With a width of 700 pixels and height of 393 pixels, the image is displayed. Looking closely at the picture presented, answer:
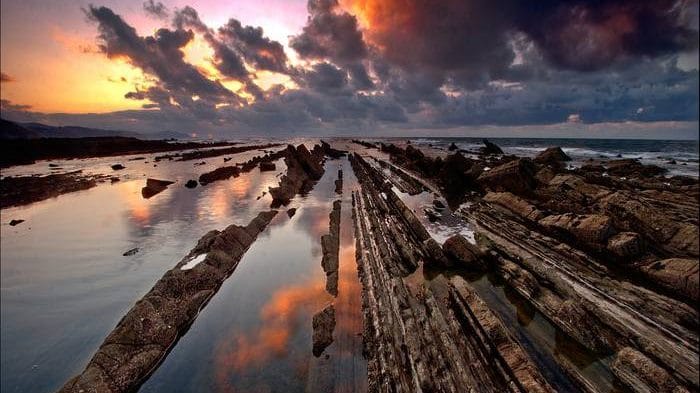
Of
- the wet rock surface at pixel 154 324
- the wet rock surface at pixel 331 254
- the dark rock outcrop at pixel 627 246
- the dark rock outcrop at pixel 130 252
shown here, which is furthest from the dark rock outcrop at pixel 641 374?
the dark rock outcrop at pixel 130 252

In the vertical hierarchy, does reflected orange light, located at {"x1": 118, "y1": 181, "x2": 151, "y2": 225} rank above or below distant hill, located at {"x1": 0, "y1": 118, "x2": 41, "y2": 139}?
below

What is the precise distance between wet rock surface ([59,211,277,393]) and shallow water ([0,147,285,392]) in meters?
1.75

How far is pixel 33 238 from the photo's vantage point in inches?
905

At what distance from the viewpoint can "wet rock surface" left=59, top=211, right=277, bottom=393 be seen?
9.26 meters

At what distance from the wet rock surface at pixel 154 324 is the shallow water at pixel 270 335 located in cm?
46

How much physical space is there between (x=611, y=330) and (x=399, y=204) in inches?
669

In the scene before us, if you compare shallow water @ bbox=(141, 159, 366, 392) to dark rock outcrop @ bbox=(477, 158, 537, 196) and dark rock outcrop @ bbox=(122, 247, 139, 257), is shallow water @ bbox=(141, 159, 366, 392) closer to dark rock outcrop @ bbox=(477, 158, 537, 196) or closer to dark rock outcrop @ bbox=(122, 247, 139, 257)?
dark rock outcrop @ bbox=(122, 247, 139, 257)

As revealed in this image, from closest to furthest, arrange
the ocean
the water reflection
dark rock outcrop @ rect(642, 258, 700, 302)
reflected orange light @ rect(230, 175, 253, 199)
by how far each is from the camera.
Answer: the water reflection → dark rock outcrop @ rect(642, 258, 700, 302) → reflected orange light @ rect(230, 175, 253, 199) → the ocean

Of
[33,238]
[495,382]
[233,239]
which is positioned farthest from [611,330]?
[33,238]

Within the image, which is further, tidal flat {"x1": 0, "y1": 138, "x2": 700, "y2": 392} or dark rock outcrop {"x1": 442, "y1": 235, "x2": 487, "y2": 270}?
dark rock outcrop {"x1": 442, "y1": 235, "x2": 487, "y2": 270}

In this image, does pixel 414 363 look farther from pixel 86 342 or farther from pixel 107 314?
pixel 107 314

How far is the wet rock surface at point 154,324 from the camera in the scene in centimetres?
926

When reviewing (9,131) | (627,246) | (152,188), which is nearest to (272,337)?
(627,246)

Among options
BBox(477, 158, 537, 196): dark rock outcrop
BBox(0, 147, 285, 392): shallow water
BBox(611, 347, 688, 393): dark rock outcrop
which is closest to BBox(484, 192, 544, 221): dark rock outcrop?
BBox(477, 158, 537, 196): dark rock outcrop
